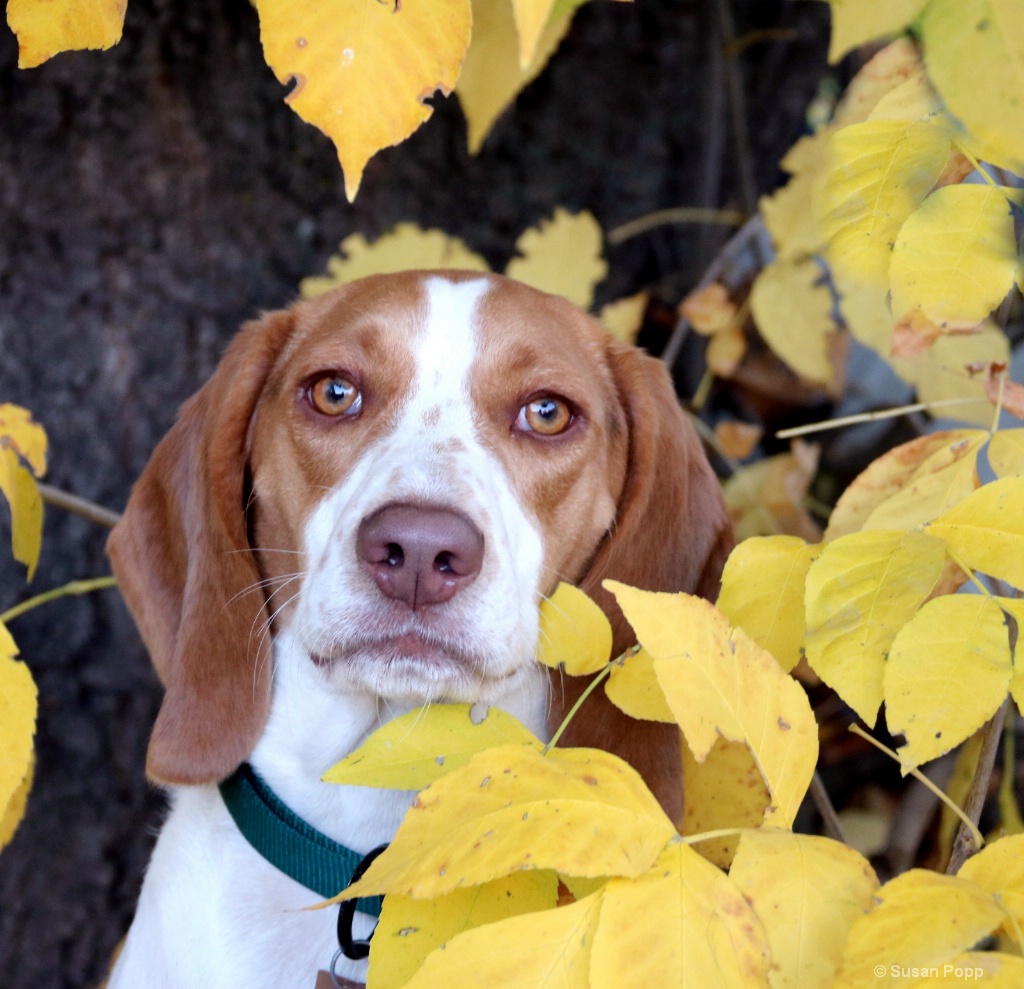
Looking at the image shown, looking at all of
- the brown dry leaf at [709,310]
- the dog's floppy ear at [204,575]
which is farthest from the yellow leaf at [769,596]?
the brown dry leaf at [709,310]

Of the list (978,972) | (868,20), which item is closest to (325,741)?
(978,972)

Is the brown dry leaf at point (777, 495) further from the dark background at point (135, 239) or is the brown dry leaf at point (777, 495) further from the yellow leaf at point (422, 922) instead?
the yellow leaf at point (422, 922)

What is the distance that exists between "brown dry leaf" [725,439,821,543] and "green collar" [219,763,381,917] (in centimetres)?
140

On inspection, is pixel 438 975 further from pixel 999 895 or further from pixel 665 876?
pixel 999 895

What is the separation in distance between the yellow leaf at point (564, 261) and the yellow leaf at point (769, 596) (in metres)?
1.41

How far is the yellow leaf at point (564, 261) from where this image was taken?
2665 mm

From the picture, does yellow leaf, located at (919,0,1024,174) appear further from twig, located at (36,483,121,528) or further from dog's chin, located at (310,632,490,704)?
twig, located at (36,483,121,528)

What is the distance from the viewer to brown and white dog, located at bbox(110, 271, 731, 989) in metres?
1.70

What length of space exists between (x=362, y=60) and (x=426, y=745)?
743mm

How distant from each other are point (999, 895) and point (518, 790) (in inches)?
18.2

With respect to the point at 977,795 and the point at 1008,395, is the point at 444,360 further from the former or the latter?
the point at 977,795

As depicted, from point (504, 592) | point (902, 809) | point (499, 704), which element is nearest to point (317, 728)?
point (499, 704)

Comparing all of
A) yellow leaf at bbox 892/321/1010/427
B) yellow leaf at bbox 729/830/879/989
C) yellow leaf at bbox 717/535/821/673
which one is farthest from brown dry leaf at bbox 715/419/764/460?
yellow leaf at bbox 729/830/879/989

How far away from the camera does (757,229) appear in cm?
315
